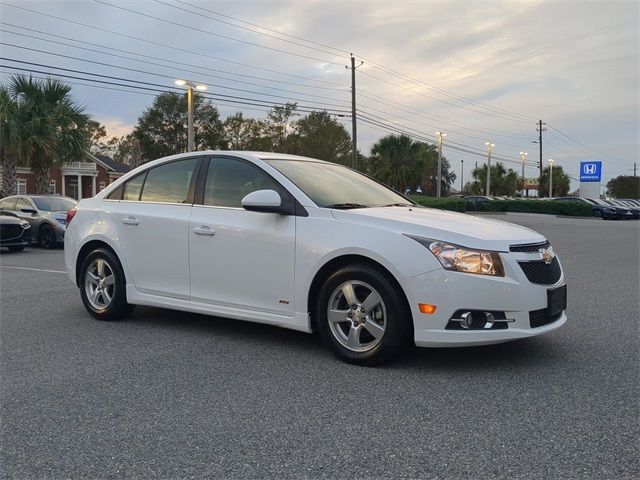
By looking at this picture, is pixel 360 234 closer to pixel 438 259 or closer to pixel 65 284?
pixel 438 259

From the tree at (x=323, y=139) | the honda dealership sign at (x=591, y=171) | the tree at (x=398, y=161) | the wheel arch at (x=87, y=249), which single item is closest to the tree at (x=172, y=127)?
the tree at (x=323, y=139)

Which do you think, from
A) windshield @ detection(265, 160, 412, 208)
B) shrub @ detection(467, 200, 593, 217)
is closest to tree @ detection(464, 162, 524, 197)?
shrub @ detection(467, 200, 593, 217)

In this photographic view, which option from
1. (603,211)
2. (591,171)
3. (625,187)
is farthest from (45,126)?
(625,187)

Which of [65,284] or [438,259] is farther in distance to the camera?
[65,284]

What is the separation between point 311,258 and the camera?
4621 millimetres

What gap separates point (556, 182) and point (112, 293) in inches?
3868

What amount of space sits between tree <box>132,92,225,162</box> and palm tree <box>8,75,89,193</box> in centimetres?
3917

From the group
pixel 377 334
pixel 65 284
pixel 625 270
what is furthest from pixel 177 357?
pixel 625 270

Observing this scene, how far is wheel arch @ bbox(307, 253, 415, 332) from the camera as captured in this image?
14.2 ft

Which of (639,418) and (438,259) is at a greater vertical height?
(438,259)

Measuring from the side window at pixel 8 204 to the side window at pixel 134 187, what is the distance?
Answer: 11777 millimetres

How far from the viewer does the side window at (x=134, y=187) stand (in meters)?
6.00

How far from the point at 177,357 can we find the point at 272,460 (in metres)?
2.01

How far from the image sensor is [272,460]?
295cm
